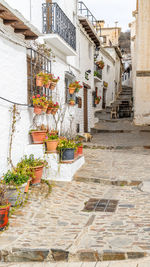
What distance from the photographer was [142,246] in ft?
12.1

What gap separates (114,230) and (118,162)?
4964 mm

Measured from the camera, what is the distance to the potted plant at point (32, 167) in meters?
6.30

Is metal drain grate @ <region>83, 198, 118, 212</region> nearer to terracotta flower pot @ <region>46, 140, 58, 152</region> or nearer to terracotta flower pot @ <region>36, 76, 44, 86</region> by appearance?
terracotta flower pot @ <region>46, 140, 58, 152</region>

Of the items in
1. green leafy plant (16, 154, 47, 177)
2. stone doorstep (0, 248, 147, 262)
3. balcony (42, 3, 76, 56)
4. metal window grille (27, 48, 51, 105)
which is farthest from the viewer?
balcony (42, 3, 76, 56)

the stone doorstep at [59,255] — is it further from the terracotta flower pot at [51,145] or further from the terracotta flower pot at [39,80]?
the terracotta flower pot at [39,80]

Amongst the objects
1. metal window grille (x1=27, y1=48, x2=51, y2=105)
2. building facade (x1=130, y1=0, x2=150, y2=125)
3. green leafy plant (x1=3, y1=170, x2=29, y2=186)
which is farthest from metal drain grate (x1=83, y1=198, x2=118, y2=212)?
building facade (x1=130, y1=0, x2=150, y2=125)

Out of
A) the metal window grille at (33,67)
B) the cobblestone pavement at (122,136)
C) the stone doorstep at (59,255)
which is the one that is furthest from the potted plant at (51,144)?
the cobblestone pavement at (122,136)

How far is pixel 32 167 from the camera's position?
6371 mm

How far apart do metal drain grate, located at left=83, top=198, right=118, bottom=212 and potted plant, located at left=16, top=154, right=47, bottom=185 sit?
4.80 ft

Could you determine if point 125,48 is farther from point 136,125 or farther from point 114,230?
point 114,230

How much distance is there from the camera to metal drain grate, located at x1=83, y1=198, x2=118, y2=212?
5262mm

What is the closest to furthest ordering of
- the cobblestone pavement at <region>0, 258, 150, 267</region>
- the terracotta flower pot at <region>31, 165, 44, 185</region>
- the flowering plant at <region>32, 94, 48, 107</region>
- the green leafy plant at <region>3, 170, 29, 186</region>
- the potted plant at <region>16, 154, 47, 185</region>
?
the cobblestone pavement at <region>0, 258, 150, 267</region>
the green leafy plant at <region>3, 170, 29, 186</region>
the potted plant at <region>16, 154, 47, 185</region>
the terracotta flower pot at <region>31, 165, 44, 185</region>
the flowering plant at <region>32, 94, 48, 107</region>

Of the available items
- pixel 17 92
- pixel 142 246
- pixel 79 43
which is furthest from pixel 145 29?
pixel 142 246

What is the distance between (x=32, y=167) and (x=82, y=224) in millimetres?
2207
